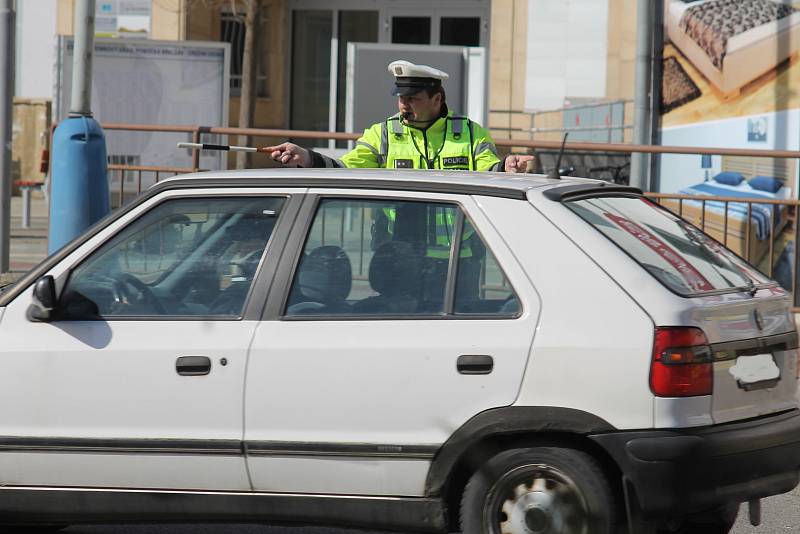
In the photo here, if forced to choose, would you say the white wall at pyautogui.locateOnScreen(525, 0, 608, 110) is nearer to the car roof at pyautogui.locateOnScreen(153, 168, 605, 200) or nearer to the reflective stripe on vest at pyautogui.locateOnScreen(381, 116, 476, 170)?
the reflective stripe on vest at pyautogui.locateOnScreen(381, 116, 476, 170)

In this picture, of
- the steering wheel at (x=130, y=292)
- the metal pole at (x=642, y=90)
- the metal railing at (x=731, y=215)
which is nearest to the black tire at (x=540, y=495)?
the steering wheel at (x=130, y=292)

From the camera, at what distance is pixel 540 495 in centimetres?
418

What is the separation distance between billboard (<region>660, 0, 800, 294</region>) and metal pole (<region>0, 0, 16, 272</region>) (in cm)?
550

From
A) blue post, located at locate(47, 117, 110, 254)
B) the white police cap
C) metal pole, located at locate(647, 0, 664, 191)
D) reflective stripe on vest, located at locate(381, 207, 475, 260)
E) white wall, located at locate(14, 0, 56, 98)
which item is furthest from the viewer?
white wall, located at locate(14, 0, 56, 98)

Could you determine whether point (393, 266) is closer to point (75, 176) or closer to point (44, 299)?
point (44, 299)

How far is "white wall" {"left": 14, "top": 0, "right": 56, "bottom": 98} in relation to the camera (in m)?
25.0

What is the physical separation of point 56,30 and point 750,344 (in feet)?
72.7

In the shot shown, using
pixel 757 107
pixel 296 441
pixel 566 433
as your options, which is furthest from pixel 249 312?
pixel 757 107

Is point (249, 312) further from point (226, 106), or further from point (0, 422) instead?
point (226, 106)

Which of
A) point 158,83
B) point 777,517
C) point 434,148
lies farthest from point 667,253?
point 158,83

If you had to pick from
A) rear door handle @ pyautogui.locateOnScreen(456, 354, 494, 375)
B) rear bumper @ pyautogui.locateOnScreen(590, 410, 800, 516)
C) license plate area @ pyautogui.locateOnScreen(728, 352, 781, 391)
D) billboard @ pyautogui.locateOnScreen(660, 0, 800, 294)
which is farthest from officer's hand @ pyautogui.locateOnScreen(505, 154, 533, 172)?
billboard @ pyautogui.locateOnScreen(660, 0, 800, 294)

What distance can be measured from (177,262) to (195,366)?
440 millimetres

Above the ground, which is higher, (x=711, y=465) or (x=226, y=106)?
(x=226, y=106)

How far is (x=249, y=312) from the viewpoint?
446 centimetres
